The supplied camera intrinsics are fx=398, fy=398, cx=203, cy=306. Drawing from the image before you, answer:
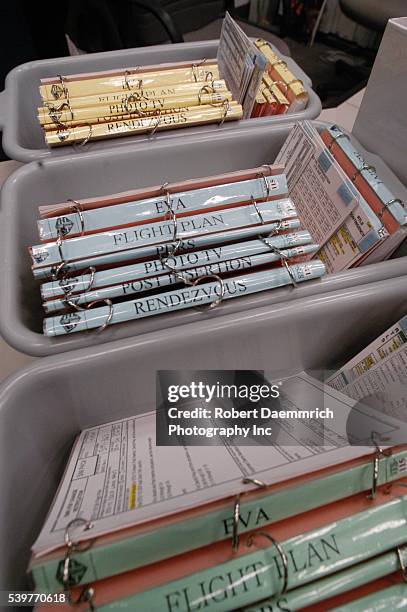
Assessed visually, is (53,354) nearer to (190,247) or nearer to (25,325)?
(25,325)

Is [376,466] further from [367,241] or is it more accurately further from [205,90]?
[205,90]

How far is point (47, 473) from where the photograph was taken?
62 centimetres

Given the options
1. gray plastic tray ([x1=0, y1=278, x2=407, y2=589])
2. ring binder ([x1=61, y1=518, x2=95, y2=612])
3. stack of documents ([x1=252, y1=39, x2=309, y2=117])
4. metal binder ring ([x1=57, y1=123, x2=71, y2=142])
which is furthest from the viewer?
stack of documents ([x1=252, y1=39, x2=309, y2=117])

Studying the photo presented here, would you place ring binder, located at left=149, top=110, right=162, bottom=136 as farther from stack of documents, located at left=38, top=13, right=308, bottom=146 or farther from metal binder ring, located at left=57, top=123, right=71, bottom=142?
metal binder ring, located at left=57, top=123, right=71, bottom=142

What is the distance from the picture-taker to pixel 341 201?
2.18 feet

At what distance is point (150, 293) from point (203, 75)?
2.04ft

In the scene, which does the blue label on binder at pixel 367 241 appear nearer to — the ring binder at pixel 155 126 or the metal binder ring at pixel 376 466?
the metal binder ring at pixel 376 466

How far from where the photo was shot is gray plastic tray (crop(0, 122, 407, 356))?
23.4 inches

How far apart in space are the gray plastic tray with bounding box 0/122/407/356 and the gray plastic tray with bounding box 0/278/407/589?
2 cm

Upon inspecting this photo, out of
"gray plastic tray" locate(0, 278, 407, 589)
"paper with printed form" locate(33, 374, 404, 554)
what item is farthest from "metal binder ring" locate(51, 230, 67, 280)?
"paper with printed form" locate(33, 374, 404, 554)

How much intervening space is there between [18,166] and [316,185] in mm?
758

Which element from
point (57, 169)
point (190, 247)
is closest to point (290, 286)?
point (190, 247)

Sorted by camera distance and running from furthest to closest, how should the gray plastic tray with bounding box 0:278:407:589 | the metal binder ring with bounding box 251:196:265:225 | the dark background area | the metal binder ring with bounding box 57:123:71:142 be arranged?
the dark background area
the metal binder ring with bounding box 57:123:71:142
the metal binder ring with bounding box 251:196:265:225
the gray plastic tray with bounding box 0:278:407:589

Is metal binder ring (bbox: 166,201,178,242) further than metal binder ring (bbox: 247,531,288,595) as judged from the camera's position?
Yes
